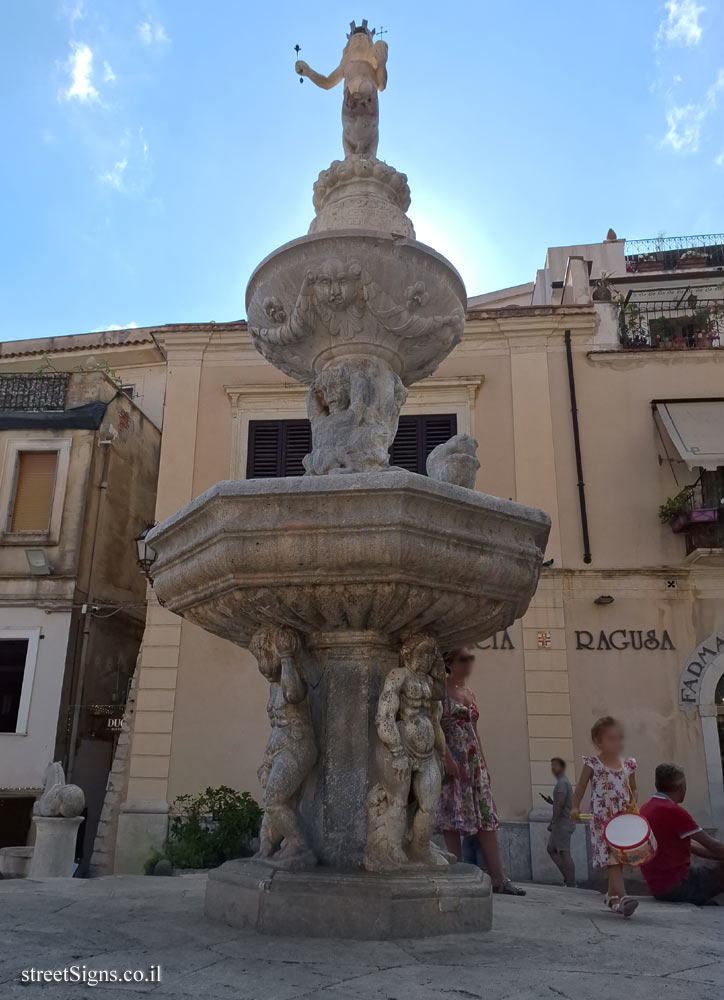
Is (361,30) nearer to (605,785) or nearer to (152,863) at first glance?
(605,785)

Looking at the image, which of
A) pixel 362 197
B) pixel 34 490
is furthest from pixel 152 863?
pixel 34 490

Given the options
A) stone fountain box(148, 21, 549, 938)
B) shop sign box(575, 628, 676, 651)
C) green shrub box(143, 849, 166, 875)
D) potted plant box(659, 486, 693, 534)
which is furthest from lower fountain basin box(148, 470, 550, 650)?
potted plant box(659, 486, 693, 534)

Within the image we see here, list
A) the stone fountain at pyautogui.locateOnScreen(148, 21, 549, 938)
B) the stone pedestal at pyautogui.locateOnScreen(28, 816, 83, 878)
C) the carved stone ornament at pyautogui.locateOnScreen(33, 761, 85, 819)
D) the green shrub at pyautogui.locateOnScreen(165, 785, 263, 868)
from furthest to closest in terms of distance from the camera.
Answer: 1. the green shrub at pyautogui.locateOnScreen(165, 785, 263, 868)
2. the carved stone ornament at pyautogui.locateOnScreen(33, 761, 85, 819)
3. the stone pedestal at pyautogui.locateOnScreen(28, 816, 83, 878)
4. the stone fountain at pyautogui.locateOnScreen(148, 21, 549, 938)

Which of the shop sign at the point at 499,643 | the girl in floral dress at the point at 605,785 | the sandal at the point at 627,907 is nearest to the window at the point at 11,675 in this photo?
the shop sign at the point at 499,643

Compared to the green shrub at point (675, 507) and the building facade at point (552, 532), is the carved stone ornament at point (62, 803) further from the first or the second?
the green shrub at point (675, 507)

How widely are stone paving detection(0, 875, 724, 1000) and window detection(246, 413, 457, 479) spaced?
31.2ft

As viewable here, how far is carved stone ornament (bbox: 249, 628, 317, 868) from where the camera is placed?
138 inches

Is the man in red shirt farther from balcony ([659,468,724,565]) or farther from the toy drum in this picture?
balcony ([659,468,724,565])

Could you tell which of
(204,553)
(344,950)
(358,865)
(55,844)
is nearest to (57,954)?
(344,950)

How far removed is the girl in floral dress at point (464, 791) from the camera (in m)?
4.86

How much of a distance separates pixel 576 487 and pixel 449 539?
952 centimetres

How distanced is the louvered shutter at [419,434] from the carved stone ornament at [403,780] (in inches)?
375

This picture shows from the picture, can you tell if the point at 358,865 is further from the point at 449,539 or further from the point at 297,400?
the point at 297,400

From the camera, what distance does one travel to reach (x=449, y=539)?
343 centimetres
